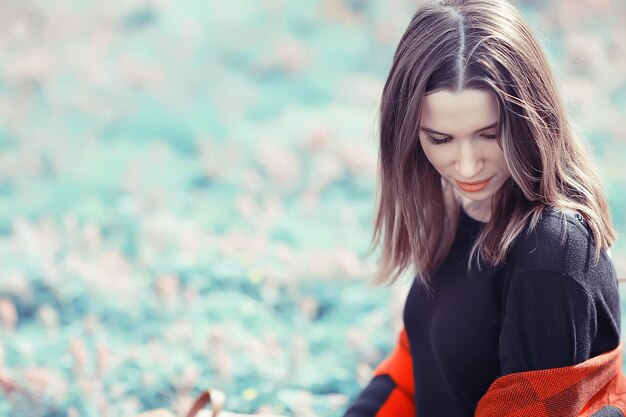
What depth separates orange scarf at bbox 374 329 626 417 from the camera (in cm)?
127

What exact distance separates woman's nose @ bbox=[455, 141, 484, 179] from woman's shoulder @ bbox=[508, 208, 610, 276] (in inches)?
4.8

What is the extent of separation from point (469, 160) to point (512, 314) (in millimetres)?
247

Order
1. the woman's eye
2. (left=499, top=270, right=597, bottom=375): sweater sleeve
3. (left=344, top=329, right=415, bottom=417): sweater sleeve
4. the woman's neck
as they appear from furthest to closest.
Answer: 1. (left=344, top=329, right=415, bottom=417): sweater sleeve
2. the woman's neck
3. the woman's eye
4. (left=499, top=270, right=597, bottom=375): sweater sleeve

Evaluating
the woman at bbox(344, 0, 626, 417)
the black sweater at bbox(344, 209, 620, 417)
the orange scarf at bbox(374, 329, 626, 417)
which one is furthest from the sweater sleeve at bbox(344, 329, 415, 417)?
the orange scarf at bbox(374, 329, 626, 417)

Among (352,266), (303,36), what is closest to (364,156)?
(352,266)

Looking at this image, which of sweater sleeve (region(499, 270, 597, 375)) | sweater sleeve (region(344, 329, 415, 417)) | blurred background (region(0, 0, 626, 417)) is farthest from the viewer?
blurred background (region(0, 0, 626, 417))

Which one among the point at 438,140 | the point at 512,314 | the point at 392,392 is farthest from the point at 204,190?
the point at 512,314

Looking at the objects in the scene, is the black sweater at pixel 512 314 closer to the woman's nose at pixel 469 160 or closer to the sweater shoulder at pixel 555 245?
the sweater shoulder at pixel 555 245

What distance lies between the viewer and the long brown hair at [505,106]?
1.28 meters

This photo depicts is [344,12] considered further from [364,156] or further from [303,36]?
[364,156]

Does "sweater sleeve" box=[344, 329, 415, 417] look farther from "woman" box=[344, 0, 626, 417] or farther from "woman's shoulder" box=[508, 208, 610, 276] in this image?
"woman's shoulder" box=[508, 208, 610, 276]

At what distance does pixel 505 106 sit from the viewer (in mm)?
1271

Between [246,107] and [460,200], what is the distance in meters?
2.67

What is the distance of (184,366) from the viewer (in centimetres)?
252
